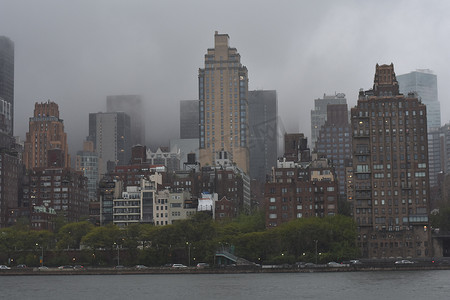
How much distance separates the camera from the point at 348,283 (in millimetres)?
181000

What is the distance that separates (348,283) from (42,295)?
60.3 meters

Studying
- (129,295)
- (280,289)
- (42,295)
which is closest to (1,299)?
(42,295)

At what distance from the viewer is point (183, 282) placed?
197 m

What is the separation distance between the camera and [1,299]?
162 m

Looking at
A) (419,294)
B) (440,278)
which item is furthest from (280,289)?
(440,278)

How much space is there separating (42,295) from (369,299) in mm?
62239

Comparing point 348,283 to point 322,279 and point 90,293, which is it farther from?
point 90,293

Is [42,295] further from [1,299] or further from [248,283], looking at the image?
[248,283]

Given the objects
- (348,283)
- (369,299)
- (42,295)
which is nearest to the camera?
(369,299)

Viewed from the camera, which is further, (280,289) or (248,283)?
(248,283)

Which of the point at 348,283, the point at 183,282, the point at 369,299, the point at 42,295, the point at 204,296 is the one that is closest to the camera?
the point at 369,299

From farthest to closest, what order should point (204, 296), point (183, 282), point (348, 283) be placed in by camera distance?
1. point (183, 282)
2. point (348, 283)
3. point (204, 296)

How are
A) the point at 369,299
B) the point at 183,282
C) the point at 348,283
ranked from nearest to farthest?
the point at 369,299 < the point at 348,283 < the point at 183,282

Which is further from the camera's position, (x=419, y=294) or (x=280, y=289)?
(x=280, y=289)
